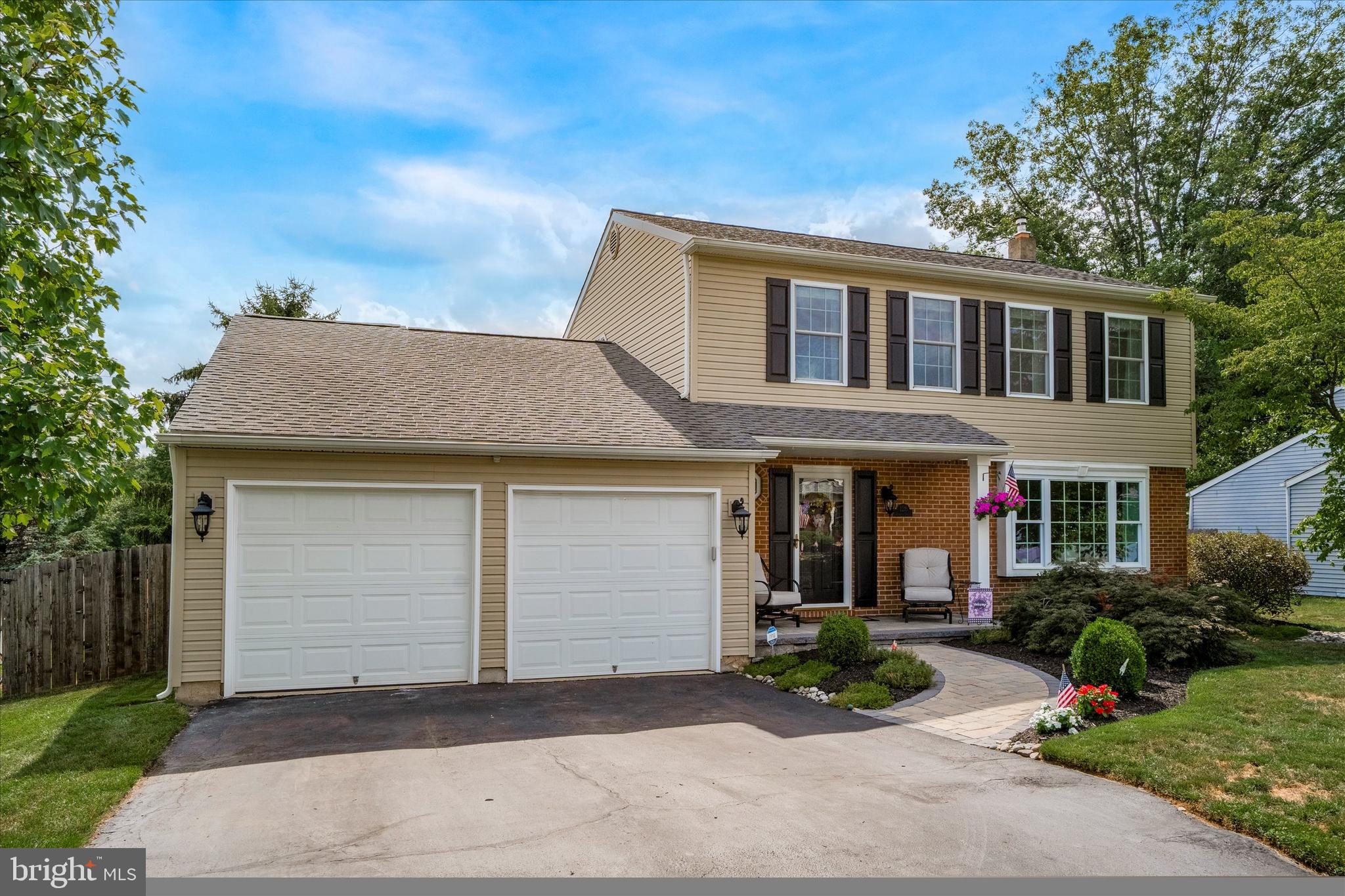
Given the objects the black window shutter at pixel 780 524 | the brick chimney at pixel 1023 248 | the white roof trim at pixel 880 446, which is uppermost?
the brick chimney at pixel 1023 248

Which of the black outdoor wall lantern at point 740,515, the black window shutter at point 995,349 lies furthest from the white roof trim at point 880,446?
the black window shutter at point 995,349

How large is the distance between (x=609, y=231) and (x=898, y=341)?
239 inches

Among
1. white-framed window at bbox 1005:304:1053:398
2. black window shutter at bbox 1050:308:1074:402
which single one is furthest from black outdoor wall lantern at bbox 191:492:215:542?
black window shutter at bbox 1050:308:1074:402

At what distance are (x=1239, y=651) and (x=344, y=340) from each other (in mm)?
12901

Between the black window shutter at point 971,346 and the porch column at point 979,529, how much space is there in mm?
1447

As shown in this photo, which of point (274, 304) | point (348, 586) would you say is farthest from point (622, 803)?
point (274, 304)

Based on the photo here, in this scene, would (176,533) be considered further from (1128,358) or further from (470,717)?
(1128,358)

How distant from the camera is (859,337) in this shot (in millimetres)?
13930

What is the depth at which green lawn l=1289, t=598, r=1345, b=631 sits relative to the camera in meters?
15.2

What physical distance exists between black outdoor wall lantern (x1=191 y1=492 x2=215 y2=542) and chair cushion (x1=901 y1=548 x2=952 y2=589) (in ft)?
32.4

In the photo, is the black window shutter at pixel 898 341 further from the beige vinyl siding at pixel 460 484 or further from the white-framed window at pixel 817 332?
the beige vinyl siding at pixel 460 484

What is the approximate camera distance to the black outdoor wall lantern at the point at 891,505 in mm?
14055

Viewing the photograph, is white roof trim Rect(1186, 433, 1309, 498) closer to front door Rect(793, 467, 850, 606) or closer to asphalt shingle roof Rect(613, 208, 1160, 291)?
asphalt shingle roof Rect(613, 208, 1160, 291)

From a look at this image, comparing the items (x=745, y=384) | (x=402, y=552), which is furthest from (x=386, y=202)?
(x=402, y=552)
